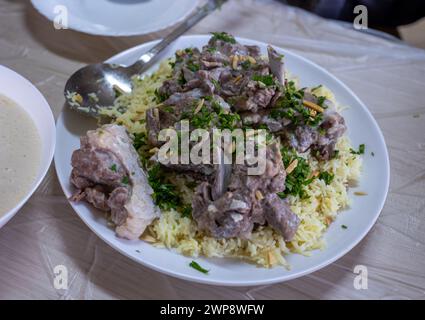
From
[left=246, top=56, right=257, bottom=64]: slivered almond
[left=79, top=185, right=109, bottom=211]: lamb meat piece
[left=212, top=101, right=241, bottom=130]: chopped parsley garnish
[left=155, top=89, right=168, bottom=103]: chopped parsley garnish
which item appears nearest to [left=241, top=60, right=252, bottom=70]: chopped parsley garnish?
[left=246, top=56, right=257, bottom=64]: slivered almond

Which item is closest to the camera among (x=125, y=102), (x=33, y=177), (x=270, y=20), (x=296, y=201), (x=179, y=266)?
(x=179, y=266)

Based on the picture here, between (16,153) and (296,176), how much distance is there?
137 centimetres

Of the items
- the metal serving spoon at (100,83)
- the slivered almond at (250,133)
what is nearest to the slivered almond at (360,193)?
the slivered almond at (250,133)

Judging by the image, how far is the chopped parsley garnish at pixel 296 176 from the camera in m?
2.25

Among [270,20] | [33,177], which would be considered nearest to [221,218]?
[33,177]

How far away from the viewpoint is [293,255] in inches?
82.1

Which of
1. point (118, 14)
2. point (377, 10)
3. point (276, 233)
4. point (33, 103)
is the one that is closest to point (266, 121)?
point (276, 233)

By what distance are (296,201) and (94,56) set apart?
1.91 metres

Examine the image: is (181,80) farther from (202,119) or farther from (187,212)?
(187,212)

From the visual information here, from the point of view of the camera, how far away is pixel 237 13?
392 cm

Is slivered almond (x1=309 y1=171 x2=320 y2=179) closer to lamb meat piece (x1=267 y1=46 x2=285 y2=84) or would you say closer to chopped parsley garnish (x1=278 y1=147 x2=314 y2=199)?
chopped parsley garnish (x1=278 y1=147 x2=314 y2=199)

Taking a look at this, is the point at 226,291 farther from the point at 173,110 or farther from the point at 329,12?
the point at 329,12

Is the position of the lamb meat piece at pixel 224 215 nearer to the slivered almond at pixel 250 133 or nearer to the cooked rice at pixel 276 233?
the cooked rice at pixel 276 233

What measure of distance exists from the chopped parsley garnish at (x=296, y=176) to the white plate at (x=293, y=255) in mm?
230
